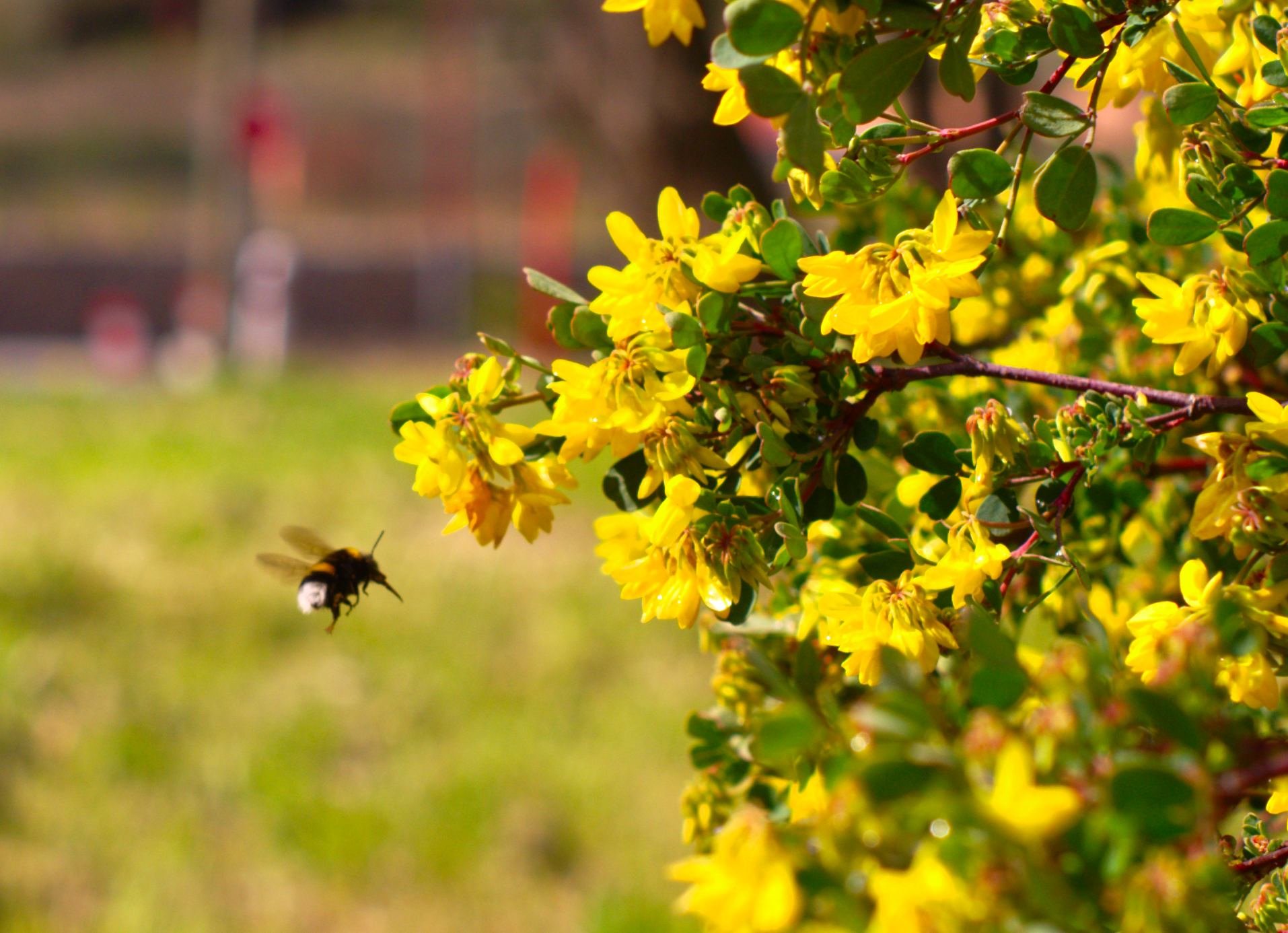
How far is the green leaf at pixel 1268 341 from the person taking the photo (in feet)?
1.93

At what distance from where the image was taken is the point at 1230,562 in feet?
2.35

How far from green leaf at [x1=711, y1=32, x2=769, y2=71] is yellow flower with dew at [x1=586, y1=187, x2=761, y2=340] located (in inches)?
3.0

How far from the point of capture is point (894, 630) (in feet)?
1.87

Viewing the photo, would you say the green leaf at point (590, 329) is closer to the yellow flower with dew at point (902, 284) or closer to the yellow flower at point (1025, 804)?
the yellow flower with dew at point (902, 284)

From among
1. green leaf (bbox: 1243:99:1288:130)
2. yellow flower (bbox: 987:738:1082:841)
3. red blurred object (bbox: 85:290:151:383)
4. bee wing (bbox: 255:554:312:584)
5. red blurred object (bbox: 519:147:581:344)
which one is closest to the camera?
yellow flower (bbox: 987:738:1082:841)

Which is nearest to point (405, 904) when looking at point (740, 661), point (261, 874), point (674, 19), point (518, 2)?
point (261, 874)

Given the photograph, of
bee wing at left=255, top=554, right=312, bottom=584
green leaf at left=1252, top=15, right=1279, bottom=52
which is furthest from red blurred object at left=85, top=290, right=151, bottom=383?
green leaf at left=1252, top=15, right=1279, bottom=52

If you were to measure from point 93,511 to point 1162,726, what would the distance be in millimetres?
3649

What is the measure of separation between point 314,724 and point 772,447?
83.9 inches

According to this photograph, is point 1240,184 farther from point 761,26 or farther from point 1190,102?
point 761,26

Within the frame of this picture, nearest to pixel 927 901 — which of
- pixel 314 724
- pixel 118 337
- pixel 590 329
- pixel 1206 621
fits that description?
pixel 1206 621

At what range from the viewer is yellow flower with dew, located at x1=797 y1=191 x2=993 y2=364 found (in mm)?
529

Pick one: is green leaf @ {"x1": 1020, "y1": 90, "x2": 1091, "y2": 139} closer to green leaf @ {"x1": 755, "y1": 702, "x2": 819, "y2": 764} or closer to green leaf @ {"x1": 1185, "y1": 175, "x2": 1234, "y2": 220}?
green leaf @ {"x1": 1185, "y1": 175, "x2": 1234, "y2": 220}

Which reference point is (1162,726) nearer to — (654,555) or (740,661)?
(654,555)
